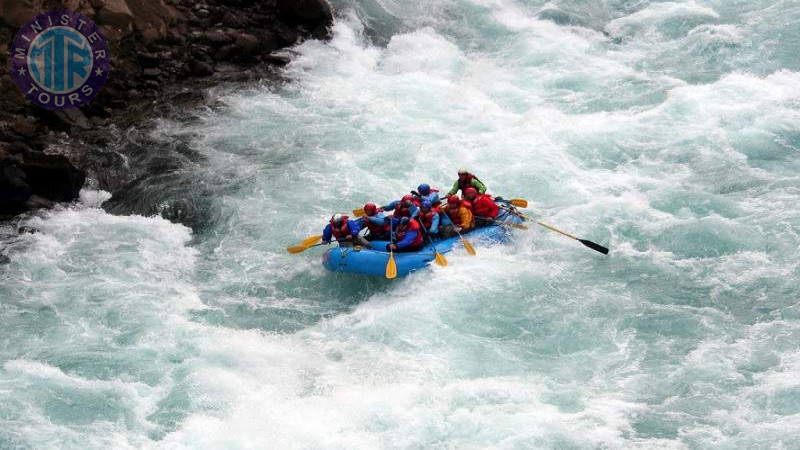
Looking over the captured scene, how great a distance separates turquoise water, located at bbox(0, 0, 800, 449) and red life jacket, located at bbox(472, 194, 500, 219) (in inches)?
27.6

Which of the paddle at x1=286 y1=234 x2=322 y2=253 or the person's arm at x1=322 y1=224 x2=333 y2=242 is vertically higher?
the person's arm at x1=322 y1=224 x2=333 y2=242

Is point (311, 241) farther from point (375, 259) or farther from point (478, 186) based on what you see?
point (478, 186)

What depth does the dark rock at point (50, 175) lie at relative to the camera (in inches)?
547

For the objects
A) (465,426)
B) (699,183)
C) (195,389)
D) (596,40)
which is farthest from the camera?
(596,40)

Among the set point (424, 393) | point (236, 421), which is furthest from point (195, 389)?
point (424, 393)

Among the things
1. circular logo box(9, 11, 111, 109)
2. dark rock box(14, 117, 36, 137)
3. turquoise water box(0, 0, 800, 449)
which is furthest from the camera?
circular logo box(9, 11, 111, 109)

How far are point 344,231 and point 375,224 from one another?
433 millimetres

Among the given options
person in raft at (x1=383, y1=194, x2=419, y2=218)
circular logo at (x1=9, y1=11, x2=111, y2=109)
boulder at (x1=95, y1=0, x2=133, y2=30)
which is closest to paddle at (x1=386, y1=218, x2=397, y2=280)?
person in raft at (x1=383, y1=194, x2=419, y2=218)

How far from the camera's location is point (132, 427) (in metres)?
9.98

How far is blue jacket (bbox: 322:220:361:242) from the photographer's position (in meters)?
12.7

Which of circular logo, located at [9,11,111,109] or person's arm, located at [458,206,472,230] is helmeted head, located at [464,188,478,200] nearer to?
person's arm, located at [458,206,472,230]

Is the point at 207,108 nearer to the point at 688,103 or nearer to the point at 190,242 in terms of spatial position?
the point at 190,242

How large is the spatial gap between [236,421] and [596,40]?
39.6 ft

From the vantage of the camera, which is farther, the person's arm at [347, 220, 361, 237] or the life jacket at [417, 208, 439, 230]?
the life jacket at [417, 208, 439, 230]
